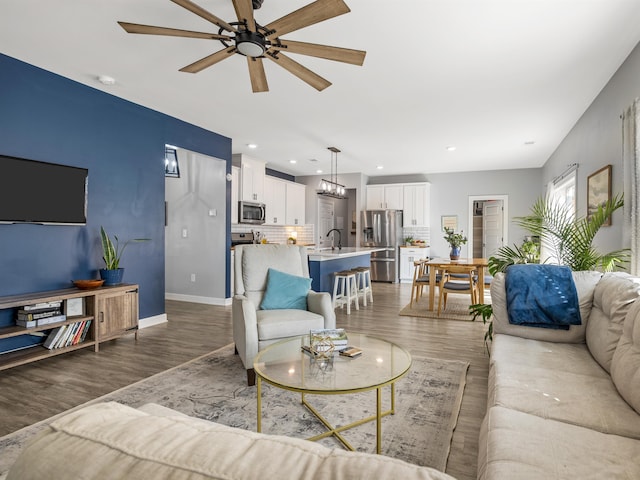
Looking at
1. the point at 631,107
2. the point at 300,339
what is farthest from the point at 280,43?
the point at 631,107

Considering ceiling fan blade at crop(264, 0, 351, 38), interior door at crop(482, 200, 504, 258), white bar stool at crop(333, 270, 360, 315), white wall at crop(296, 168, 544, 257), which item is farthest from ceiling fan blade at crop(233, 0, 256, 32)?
interior door at crop(482, 200, 504, 258)

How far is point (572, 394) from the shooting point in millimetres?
→ 1771

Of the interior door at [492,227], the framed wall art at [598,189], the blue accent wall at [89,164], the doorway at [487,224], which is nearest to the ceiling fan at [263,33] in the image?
the blue accent wall at [89,164]

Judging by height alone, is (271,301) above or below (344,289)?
above

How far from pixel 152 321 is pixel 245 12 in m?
3.83

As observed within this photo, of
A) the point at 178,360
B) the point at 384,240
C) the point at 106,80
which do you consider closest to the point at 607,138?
the point at 178,360

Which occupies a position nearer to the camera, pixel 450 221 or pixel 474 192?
pixel 474 192

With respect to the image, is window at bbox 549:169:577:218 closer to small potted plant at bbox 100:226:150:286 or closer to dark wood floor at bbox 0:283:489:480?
dark wood floor at bbox 0:283:489:480

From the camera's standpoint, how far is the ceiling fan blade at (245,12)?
2049 mm

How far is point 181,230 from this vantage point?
649 cm

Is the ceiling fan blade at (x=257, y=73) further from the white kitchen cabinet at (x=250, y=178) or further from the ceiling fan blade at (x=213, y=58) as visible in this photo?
the white kitchen cabinet at (x=250, y=178)

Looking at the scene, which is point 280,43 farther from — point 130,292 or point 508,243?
point 508,243

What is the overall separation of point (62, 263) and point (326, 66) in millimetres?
3104

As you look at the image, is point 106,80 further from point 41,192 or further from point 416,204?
point 416,204
